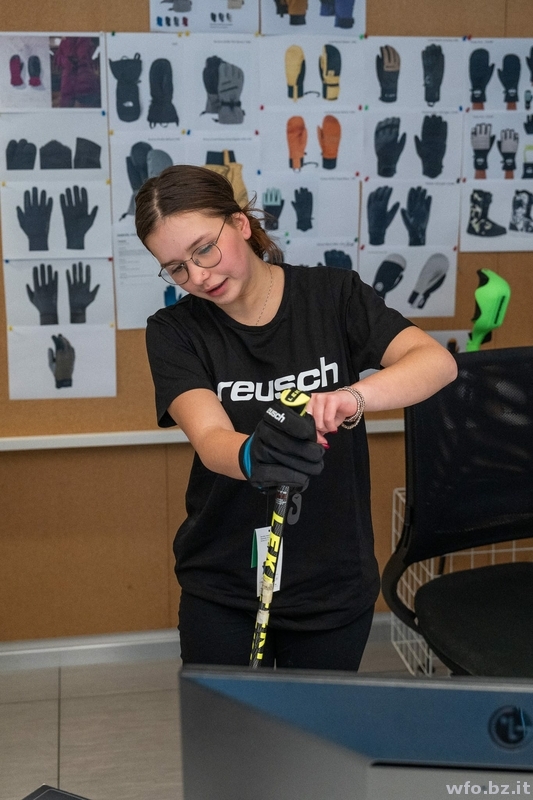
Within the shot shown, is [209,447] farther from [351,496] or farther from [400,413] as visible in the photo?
[400,413]

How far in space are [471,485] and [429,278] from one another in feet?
3.20

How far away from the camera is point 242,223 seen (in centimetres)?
158

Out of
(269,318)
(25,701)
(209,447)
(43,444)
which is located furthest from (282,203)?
(25,701)

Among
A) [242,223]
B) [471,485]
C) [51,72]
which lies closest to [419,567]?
[471,485]

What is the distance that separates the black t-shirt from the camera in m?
1.54

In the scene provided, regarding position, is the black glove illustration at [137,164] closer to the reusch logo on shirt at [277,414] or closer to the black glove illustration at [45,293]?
the black glove illustration at [45,293]

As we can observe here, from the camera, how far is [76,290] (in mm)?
2703

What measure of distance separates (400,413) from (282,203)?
0.80 metres

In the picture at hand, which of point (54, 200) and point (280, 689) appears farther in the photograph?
point (54, 200)

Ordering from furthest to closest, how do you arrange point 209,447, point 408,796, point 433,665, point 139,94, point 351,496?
point 433,665, point 139,94, point 351,496, point 209,447, point 408,796

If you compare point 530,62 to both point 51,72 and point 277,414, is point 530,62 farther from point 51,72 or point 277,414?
point 277,414

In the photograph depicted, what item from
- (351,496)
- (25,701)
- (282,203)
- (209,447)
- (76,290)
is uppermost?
(282,203)

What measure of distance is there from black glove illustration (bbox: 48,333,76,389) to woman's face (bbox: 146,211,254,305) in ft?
4.18

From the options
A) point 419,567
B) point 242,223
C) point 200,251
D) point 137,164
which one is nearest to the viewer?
point 200,251
